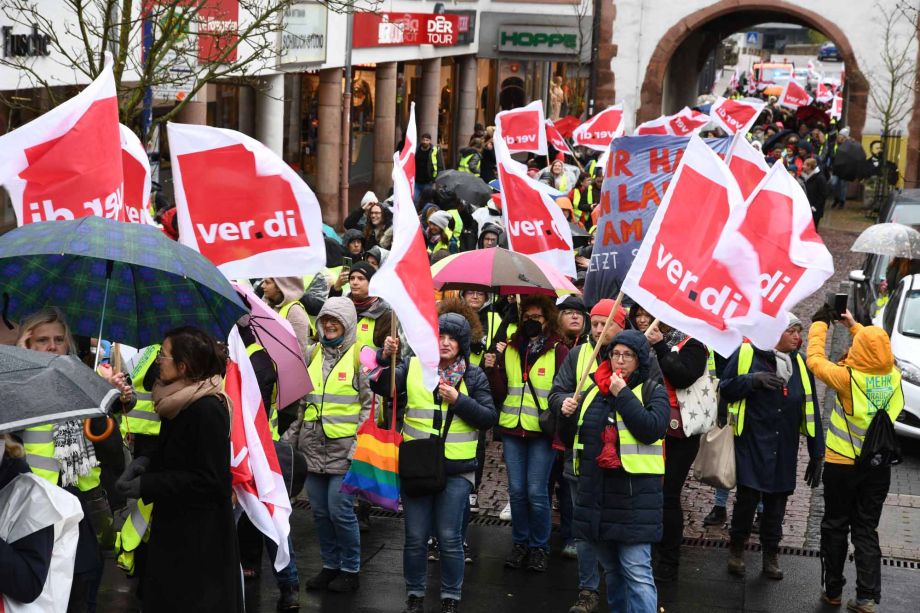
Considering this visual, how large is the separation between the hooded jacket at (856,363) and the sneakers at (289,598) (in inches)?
124

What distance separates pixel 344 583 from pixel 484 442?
1188 mm

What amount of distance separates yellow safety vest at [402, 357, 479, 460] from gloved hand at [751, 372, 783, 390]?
1.89 metres

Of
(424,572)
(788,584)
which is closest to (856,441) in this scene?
(788,584)

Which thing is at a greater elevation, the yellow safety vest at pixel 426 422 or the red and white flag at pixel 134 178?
the red and white flag at pixel 134 178

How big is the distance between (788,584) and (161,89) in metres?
9.61

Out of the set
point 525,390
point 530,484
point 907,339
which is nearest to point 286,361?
point 525,390

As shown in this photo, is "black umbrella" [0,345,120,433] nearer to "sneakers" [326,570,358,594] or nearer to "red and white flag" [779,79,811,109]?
"sneakers" [326,570,358,594]

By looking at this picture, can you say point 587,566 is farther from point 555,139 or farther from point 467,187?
point 555,139

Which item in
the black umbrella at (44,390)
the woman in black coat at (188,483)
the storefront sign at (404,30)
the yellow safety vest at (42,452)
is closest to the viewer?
the black umbrella at (44,390)

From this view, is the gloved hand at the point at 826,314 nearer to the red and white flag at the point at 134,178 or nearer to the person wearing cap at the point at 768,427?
the person wearing cap at the point at 768,427

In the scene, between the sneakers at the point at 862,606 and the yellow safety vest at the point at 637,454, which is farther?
the sneakers at the point at 862,606

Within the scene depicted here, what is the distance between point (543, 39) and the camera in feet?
118

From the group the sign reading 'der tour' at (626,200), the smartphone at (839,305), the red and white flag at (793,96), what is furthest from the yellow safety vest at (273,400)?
the red and white flag at (793,96)

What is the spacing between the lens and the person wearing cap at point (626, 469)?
733 centimetres
